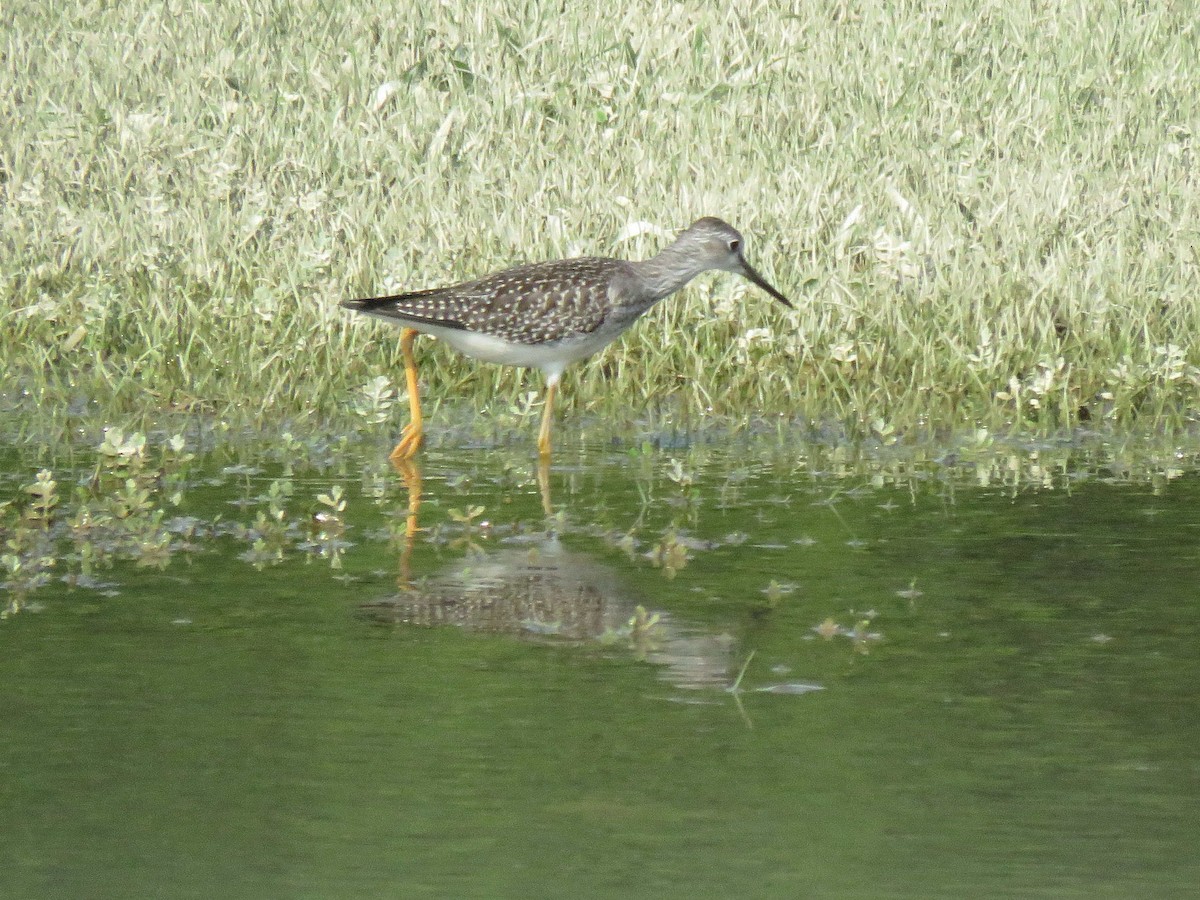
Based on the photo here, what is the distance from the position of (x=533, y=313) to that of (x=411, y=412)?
677 millimetres

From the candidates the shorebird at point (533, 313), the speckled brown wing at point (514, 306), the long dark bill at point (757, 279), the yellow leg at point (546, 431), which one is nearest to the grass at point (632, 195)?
the long dark bill at point (757, 279)

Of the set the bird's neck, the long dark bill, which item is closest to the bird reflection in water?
the bird's neck

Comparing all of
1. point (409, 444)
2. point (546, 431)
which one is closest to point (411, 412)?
point (409, 444)

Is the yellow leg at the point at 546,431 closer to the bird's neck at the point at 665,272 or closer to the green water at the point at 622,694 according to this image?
the green water at the point at 622,694

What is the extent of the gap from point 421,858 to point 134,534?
9.99 ft

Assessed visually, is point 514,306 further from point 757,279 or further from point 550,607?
point 550,607

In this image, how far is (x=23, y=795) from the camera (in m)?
4.46

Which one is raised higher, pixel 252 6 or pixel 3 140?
pixel 252 6

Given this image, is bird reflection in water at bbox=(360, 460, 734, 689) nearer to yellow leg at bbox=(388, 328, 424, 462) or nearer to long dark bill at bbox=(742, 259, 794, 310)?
yellow leg at bbox=(388, 328, 424, 462)

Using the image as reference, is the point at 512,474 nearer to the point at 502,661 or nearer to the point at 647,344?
the point at 647,344

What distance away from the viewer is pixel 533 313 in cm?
879

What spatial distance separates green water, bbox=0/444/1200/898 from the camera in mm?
4109

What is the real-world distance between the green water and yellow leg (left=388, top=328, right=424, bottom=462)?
0.68 m

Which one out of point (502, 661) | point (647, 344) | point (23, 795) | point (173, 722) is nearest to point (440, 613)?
point (502, 661)
